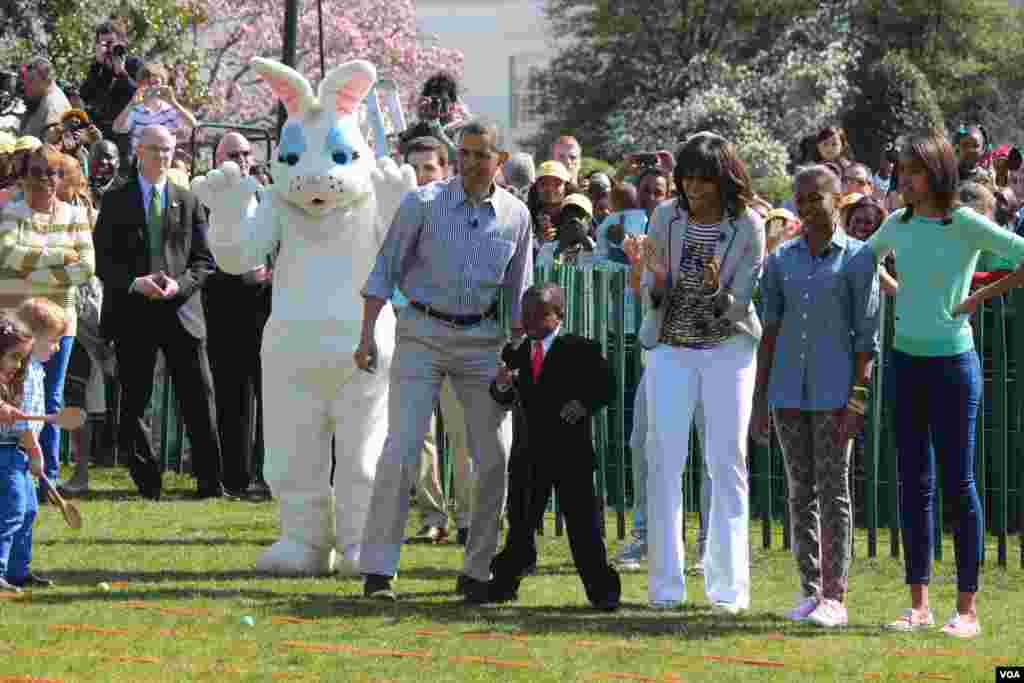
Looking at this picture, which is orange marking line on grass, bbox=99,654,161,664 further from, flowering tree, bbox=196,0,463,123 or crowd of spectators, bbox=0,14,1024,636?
flowering tree, bbox=196,0,463,123

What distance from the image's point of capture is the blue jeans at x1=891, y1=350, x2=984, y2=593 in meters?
9.03

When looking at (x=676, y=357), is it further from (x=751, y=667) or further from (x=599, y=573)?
(x=751, y=667)

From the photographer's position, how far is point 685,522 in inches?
501

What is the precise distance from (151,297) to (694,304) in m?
5.07

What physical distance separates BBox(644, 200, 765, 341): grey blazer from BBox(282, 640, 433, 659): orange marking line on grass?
2.25 meters

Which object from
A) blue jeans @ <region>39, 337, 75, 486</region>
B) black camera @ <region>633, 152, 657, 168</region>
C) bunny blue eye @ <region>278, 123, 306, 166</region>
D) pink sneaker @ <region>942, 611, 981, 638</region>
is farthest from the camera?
black camera @ <region>633, 152, 657, 168</region>

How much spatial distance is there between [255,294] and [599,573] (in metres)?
5.17

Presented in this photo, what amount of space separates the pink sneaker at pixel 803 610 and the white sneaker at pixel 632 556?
76.5 inches

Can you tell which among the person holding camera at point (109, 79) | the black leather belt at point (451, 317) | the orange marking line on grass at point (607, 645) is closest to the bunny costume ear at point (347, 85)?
the black leather belt at point (451, 317)

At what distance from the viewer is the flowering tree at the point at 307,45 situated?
43.6m

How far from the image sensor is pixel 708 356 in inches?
375

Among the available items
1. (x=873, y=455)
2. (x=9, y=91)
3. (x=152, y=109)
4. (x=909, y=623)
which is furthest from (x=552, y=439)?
(x=9, y=91)

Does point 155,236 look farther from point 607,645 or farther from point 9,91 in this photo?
point 9,91

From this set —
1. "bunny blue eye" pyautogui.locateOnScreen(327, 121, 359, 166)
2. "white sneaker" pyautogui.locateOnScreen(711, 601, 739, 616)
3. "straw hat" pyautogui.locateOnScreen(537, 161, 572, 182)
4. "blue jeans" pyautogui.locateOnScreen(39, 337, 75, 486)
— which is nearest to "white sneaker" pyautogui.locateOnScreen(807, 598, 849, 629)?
"white sneaker" pyautogui.locateOnScreen(711, 601, 739, 616)
